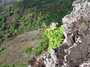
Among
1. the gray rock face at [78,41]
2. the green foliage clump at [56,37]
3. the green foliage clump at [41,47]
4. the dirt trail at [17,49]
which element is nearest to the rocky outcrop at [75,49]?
the gray rock face at [78,41]

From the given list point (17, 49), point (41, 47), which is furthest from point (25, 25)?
point (41, 47)

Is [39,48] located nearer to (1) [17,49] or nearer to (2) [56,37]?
(2) [56,37]

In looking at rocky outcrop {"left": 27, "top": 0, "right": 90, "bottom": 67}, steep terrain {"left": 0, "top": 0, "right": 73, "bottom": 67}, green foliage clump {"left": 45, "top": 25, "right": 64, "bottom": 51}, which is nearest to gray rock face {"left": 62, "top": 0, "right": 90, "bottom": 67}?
rocky outcrop {"left": 27, "top": 0, "right": 90, "bottom": 67}

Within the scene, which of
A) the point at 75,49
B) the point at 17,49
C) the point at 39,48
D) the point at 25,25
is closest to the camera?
the point at 75,49

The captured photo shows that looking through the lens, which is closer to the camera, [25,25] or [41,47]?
[41,47]

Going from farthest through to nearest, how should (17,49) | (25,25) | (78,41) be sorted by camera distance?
(25,25) → (17,49) → (78,41)

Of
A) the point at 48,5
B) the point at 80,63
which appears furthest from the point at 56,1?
the point at 80,63

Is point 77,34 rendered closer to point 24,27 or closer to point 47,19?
point 47,19

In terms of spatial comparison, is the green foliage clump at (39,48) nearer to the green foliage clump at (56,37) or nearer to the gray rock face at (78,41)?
the green foliage clump at (56,37)
